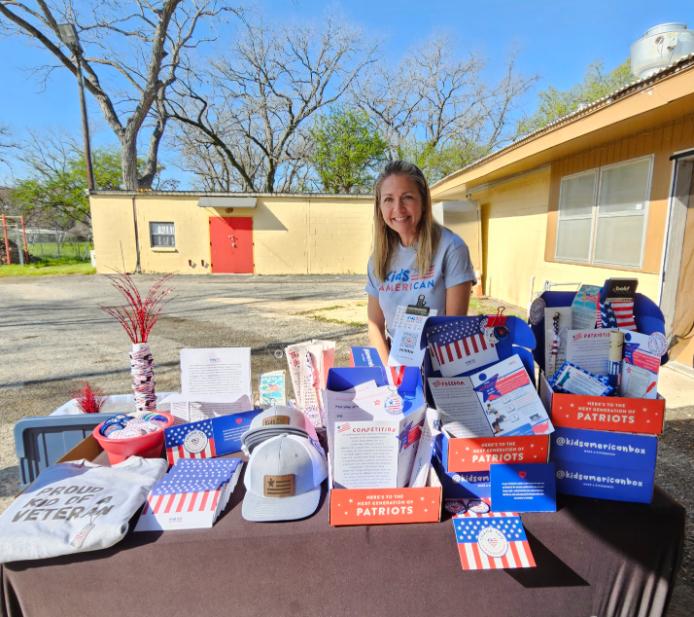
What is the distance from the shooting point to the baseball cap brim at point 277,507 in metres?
1.03

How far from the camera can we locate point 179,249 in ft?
47.6

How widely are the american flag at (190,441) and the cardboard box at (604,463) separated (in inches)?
40.4

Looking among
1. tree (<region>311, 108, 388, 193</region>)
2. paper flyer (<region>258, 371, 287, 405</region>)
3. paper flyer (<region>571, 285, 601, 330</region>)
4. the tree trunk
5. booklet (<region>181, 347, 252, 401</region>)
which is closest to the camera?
paper flyer (<region>571, 285, 601, 330</region>)

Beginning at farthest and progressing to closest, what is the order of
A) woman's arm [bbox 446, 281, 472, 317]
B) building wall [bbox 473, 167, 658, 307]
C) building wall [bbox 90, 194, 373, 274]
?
building wall [bbox 90, 194, 373, 274]
building wall [bbox 473, 167, 658, 307]
woman's arm [bbox 446, 281, 472, 317]

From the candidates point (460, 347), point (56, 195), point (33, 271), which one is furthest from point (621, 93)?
point (56, 195)

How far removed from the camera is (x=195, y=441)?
51.3 inches

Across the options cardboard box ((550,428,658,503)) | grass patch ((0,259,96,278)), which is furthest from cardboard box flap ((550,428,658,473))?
grass patch ((0,259,96,278))

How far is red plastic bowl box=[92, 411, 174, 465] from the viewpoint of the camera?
4.09ft

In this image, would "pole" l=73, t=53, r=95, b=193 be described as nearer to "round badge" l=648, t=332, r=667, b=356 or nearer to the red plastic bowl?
the red plastic bowl

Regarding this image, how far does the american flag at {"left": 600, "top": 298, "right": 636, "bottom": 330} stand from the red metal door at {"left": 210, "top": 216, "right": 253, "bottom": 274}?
46.9 feet

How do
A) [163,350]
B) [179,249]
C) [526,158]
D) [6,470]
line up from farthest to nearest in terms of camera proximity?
[179,249], [526,158], [163,350], [6,470]

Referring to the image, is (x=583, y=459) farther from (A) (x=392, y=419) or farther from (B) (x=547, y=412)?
(A) (x=392, y=419)

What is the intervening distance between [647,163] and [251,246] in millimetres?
12131

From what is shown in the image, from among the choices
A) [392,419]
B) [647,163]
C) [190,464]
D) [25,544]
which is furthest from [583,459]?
[647,163]
